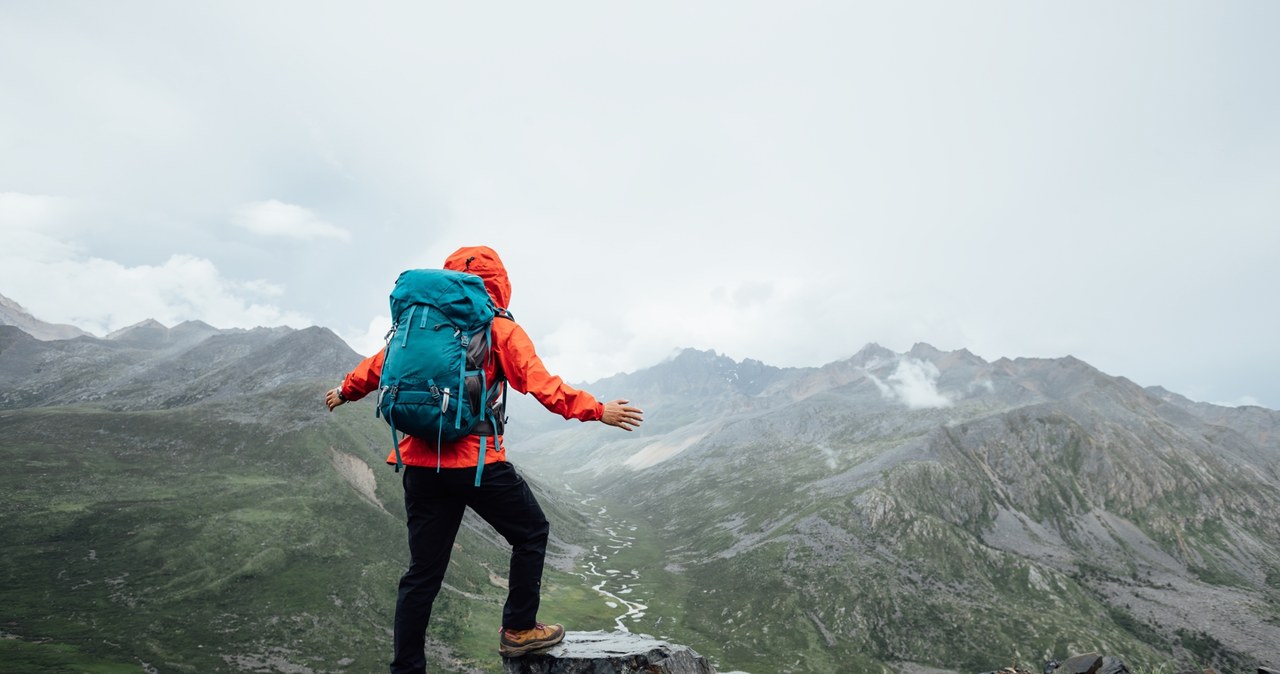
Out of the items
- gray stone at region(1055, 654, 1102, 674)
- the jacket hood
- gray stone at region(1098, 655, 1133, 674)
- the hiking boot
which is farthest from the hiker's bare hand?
gray stone at region(1098, 655, 1133, 674)

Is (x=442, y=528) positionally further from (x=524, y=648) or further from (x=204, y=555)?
(x=204, y=555)

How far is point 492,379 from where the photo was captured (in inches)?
342

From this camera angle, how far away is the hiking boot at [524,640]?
9.68 metres

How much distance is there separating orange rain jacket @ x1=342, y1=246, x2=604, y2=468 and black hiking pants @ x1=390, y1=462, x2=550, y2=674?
0.71 feet

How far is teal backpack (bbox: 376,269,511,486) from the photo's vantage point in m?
7.72

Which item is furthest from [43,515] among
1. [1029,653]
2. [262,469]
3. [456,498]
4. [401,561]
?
[1029,653]

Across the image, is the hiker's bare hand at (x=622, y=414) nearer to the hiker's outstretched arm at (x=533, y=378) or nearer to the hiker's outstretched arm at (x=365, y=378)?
the hiker's outstretched arm at (x=533, y=378)

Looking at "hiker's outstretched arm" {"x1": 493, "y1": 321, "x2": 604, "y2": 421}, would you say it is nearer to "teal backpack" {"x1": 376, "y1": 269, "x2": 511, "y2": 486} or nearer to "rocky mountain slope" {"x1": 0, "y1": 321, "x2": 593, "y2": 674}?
"teal backpack" {"x1": 376, "y1": 269, "x2": 511, "y2": 486}

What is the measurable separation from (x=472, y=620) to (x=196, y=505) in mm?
80703

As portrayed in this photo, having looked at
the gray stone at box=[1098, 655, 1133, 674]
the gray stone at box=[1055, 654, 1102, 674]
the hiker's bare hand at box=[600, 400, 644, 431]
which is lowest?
the gray stone at box=[1098, 655, 1133, 674]

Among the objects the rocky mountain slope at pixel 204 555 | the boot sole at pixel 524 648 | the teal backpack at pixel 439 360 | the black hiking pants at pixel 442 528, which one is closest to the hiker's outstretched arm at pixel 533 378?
the teal backpack at pixel 439 360

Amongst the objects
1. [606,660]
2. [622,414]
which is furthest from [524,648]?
[622,414]

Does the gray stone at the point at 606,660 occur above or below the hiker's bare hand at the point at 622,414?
below

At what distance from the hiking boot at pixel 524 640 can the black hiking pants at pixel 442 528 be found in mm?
652
